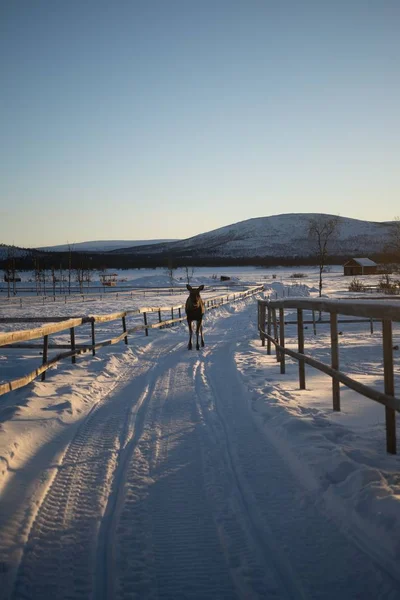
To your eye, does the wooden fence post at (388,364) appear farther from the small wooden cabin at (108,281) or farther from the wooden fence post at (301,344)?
the small wooden cabin at (108,281)

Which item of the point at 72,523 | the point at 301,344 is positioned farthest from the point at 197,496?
the point at 301,344

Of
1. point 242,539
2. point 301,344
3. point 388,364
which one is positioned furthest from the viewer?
point 301,344

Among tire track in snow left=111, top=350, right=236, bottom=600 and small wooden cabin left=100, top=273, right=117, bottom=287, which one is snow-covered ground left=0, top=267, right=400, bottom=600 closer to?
tire track in snow left=111, top=350, right=236, bottom=600

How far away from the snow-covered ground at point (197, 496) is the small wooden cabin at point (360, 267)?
97238 millimetres

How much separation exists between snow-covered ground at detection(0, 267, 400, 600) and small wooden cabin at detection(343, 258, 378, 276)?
319ft

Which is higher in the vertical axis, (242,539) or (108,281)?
(108,281)

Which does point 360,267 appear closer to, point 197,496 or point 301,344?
point 301,344

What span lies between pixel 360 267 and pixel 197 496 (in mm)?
101201

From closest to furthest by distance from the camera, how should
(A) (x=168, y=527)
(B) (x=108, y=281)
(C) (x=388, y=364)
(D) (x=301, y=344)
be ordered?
(A) (x=168, y=527) → (C) (x=388, y=364) → (D) (x=301, y=344) → (B) (x=108, y=281)

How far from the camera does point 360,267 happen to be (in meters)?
97.7

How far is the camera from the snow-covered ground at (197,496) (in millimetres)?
2623

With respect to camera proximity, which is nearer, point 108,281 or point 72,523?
point 72,523

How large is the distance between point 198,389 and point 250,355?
3.77 m

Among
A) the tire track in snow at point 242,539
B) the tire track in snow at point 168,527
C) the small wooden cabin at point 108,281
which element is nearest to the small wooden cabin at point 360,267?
the small wooden cabin at point 108,281
